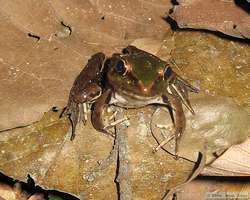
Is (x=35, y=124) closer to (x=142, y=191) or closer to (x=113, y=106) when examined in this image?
(x=113, y=106)

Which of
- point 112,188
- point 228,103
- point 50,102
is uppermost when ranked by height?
point 228,103

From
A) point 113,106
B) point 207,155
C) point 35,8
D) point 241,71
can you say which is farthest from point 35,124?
point 241,71

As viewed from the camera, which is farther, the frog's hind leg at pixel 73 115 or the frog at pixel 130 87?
the frog's hind leg at pixel 73 115

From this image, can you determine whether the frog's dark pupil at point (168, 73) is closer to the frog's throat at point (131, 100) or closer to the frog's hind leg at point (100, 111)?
the frog's throat at point (131, 100)

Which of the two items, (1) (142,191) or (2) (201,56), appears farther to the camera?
(2) (201,56)

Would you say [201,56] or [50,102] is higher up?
[201,56]

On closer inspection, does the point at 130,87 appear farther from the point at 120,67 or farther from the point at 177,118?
the point at 177,118

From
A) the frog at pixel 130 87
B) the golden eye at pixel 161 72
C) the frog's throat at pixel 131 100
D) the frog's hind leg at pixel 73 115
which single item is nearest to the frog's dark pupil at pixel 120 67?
the frog at pixel 130 87

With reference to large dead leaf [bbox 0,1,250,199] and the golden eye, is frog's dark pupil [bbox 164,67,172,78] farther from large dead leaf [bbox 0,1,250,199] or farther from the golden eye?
large dead leaf [bbox 0,1,250,199]

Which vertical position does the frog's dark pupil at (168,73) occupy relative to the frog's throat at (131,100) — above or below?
above
